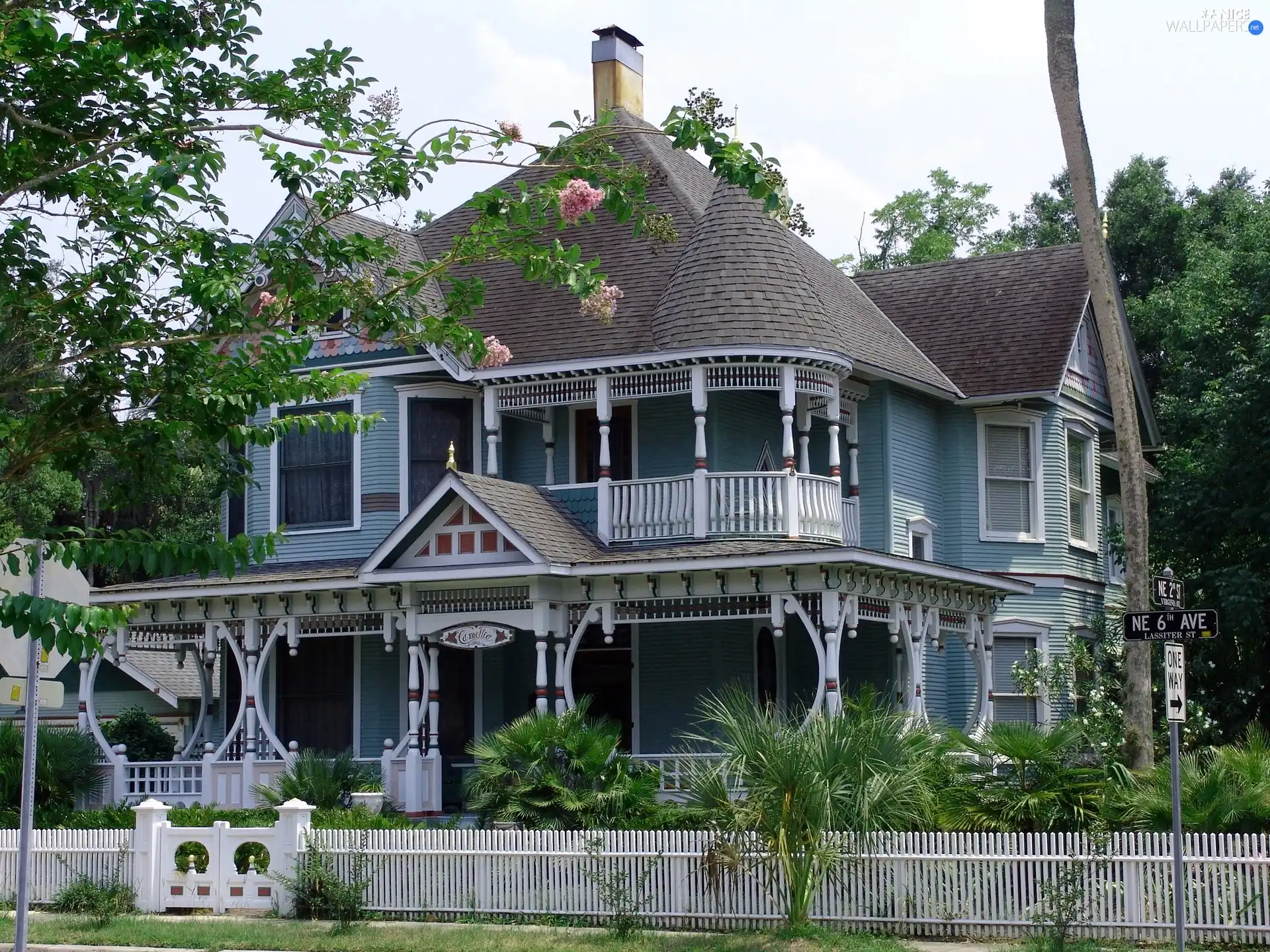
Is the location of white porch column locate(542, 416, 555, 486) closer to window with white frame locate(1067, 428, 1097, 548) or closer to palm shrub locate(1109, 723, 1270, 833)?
window with white frame locate(1067, 428, 1097, 548)

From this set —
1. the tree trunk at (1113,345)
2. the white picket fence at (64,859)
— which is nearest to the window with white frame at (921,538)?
the tree trunk at (1113,345)

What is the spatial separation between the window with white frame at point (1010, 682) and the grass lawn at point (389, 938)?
1255cm

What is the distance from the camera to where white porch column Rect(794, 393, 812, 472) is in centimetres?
2417

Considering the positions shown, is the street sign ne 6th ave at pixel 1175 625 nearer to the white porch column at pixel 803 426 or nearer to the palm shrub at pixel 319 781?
the white porch column at pixel 803 426

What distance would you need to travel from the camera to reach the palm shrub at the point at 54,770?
78.4ft

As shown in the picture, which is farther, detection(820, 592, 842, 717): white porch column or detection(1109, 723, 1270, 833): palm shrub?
detection(820, 592, 842, 717): white porch column

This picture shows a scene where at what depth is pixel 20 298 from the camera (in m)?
13.1

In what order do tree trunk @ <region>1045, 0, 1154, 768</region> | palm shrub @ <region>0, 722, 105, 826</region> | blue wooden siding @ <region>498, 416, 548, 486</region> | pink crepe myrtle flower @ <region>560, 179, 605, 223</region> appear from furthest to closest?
1. blue wooden siding @ <region>498, 416, 548, 486</region>
2. palm shrub @ <region>0, 722, 105, 826</region>
3. tree trunk @ <region>1045, 0, 1154, 768</region>
4. pink crepe myrtle flower @ <region>560, 179, 605, 223</region>

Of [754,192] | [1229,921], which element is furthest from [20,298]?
[1229,921]

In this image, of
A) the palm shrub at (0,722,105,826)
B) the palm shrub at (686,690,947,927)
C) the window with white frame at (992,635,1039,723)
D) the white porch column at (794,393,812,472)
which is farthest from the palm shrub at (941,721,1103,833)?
the palm shrub at (0,722,105,826)

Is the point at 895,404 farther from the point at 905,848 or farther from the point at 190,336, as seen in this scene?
the point at 190,336

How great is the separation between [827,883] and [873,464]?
36.9ft

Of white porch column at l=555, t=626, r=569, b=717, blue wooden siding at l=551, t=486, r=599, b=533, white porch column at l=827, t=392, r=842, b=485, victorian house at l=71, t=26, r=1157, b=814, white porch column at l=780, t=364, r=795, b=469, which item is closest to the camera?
white porch column at l=555, t=626, r=569, b=717

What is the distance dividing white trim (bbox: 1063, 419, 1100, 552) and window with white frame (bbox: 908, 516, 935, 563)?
2.50 metres
